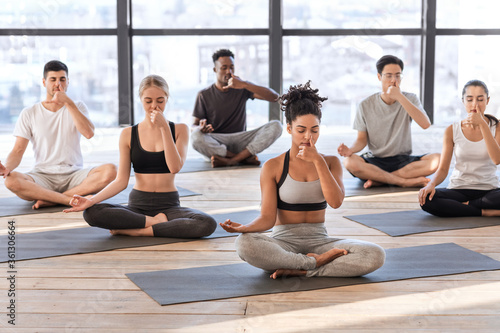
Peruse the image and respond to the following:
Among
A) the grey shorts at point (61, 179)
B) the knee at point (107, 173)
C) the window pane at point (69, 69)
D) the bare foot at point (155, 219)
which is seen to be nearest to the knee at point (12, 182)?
the grey shorts at point (61, 179)

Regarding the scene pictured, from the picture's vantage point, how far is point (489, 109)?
8.32 m

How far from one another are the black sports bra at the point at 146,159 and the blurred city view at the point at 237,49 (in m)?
4.99

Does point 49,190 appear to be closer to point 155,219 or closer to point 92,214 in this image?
point 92,214

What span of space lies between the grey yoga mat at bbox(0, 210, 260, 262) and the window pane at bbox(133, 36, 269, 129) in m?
4.99

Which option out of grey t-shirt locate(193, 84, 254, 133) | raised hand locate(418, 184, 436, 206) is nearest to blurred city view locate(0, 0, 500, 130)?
grey t-shirt locate(193, 84, 254, 133)

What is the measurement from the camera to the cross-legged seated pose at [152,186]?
3.18 metres

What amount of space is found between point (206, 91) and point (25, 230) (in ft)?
8.34

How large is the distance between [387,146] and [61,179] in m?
2.17

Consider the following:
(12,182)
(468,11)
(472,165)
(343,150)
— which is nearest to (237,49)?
(468,11)

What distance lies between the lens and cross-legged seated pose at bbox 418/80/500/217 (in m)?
3.58

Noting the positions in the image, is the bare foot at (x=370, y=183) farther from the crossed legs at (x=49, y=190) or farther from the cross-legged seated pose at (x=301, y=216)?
the cross-legged seated pose at (x=301, y=216)

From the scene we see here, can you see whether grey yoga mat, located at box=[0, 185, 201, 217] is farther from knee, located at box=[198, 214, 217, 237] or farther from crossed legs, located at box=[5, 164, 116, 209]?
knee, located at box=[198, 214, 217, 237]

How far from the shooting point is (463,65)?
8.23 m

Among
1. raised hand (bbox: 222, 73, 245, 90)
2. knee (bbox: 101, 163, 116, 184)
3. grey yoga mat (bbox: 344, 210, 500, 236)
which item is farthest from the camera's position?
raised hand (bbox: 222, 73, 245, 90)
